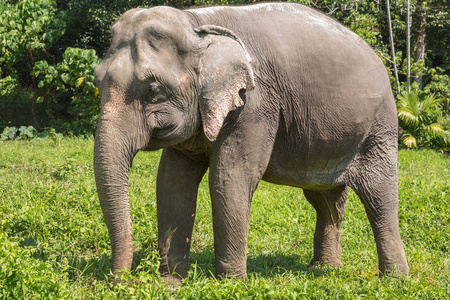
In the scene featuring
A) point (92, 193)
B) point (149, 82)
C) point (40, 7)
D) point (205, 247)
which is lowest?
point (205, 247)

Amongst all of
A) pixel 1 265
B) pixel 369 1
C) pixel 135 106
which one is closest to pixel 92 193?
pixel 1 265

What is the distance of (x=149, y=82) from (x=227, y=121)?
58cm

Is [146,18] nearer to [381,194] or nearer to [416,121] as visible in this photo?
[381,194]

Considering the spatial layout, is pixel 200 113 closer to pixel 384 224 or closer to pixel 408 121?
pixel 384 224

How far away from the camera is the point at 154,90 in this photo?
3201 millimetres

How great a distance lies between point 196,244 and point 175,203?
4.84ft

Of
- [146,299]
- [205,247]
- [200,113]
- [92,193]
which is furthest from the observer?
[92,193]

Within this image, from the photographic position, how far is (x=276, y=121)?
141 inches

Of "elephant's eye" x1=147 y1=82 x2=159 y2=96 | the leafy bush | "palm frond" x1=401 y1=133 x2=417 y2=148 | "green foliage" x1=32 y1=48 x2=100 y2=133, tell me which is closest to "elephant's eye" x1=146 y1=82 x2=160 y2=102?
"elephant's eye" x1=147 y1=82 x2=159 y2=96

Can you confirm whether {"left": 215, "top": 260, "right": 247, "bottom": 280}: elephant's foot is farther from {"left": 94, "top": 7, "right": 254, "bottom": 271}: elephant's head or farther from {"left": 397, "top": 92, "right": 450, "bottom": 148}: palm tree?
{"left": 397, "top": 92, "right": 450, "bottom": 148}: palm tree

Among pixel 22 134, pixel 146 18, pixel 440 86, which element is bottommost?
pixel 22 134

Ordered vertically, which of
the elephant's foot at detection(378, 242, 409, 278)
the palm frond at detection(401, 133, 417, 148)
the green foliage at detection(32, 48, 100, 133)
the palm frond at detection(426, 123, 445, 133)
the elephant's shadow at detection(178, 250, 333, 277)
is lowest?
the palm frond at detection(401, 133, 417, 148)

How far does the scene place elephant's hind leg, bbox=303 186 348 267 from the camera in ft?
15.0

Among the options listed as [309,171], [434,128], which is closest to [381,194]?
[309,171]
